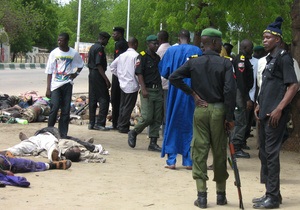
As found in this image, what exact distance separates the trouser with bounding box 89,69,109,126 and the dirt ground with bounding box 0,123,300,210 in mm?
2998

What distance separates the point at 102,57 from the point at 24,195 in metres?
7.31

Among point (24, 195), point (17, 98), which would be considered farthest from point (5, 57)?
point (24, 195)

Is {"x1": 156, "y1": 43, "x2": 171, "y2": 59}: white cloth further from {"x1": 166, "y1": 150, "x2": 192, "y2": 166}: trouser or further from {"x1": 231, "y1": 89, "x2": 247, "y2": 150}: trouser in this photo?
{"x1": 166, "y1": 150, "x2": 192, "y2": 166}: trouser

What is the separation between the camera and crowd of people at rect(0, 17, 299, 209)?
7.79 metres

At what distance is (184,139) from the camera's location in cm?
1020

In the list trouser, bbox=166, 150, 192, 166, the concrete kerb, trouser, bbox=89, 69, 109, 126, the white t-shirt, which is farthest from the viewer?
the concrete kerb

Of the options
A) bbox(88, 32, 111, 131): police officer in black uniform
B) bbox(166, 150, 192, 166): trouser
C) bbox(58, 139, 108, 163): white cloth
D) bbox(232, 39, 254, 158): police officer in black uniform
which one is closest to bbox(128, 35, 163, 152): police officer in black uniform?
bbox(232, 39, 254, 158): police officer in black uniform

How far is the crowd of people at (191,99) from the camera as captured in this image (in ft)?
25.6

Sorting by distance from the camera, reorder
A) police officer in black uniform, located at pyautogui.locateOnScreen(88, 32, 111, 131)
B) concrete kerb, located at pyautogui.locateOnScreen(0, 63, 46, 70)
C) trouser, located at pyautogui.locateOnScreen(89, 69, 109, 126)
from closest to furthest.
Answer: police officer in black uniform, located at pyautogui.locateOnScreen(88, 32, 111, 131), trouser, located at pyautogui.locateOnScreen(89, 69, 109, 126), concrete kerb, located at pyautogui.locateOnScreen(0, 63, 46, 70)

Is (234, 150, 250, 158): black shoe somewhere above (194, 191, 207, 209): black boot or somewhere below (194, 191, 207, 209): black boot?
below

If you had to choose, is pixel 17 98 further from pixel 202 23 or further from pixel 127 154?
pixel 202 23

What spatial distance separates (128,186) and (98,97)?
636 cm

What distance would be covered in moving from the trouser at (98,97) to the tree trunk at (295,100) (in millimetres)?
3948

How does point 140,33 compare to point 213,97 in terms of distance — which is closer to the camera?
point 213,97
